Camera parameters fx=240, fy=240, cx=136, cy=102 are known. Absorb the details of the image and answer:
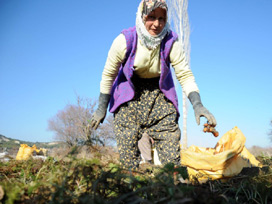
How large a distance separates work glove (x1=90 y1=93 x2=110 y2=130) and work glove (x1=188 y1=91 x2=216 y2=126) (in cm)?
111

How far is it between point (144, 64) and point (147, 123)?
29.7 inches

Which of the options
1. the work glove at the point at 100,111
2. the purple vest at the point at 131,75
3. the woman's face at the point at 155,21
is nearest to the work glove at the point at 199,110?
the purple vest at the point at 131,75

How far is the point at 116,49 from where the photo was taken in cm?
288

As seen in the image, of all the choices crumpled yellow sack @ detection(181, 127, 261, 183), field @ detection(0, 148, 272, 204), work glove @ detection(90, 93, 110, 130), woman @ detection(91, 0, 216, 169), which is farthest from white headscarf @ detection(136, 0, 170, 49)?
field @ detection(0, 148, 272, 204)

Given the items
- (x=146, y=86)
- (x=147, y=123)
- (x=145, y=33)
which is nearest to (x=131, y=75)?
(x=146, y=86)

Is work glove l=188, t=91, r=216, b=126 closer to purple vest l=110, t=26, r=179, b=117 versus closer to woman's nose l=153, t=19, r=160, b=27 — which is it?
purple vest l=110, t=26, r=179, b=117

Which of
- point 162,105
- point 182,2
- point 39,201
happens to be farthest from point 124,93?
point 182,2

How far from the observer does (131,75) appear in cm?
Result: 292

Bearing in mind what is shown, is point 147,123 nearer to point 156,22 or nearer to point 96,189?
point 156,22

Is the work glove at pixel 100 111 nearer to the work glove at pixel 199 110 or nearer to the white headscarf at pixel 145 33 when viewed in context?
the white headscarf at pixel 145 33

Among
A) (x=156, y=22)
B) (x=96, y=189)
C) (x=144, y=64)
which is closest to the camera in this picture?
(x=96, y=189)

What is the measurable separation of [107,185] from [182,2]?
18869 millimetres

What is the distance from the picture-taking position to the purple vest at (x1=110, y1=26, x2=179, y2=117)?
287cm

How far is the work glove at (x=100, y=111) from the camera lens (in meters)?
3.12
